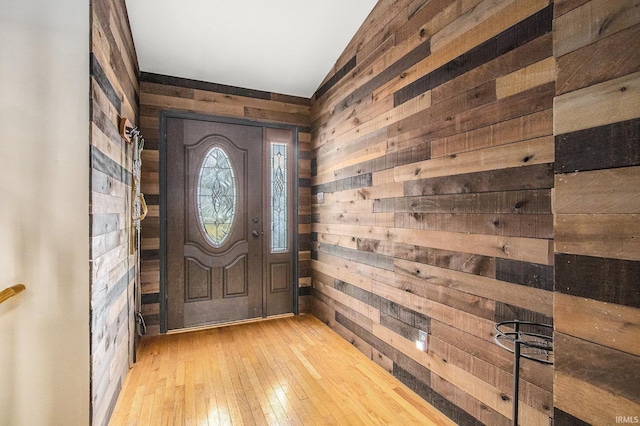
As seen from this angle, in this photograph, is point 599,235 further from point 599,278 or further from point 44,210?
point 44,210

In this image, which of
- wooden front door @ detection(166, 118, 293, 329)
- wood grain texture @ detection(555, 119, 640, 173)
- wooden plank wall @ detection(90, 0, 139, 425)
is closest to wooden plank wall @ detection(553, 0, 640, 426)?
wood grain texture @ detection(555, 119, 640, 173)

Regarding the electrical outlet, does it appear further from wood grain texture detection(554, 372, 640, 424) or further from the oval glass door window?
the oval glass door window

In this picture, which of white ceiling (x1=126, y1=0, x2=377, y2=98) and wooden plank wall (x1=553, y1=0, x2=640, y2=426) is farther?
white ceiling (x1=126, y1=0, x2=377, y2=98)

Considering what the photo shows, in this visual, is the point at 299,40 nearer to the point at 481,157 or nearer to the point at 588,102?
the point at 481,157

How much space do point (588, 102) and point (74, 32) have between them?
209cm

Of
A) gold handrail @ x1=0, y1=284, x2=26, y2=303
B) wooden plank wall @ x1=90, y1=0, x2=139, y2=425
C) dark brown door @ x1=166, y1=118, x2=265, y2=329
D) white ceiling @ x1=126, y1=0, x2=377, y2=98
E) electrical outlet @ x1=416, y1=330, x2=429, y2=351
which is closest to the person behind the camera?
gold handrail @ x1=0, y1=284, x2=26, y2=303

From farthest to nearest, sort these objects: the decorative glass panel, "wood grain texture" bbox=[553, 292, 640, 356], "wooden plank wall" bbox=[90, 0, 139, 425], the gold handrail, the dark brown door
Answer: the decorative glass panel
the dark brown door
"wooden plank wall" bbox=[90, 0, 139, 425]
the gold handrail
"wood grain texture" bbox=[553, 292, 640, 356]

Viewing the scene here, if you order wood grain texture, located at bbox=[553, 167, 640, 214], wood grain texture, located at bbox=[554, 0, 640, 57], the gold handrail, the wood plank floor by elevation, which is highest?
wood grain texture, located at bbox=[554, 0, 640, 57]

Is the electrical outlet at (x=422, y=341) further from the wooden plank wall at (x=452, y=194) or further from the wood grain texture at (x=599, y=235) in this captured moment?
the wood grain texture at (x=599, y=235)

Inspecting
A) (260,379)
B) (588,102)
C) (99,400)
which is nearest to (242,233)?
(260,379)

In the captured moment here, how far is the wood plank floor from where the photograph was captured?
74.7 inches

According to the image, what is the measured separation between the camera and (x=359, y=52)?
2.87 m

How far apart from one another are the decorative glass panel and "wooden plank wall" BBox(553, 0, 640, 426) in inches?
120

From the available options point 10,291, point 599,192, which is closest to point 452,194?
point 599,192
